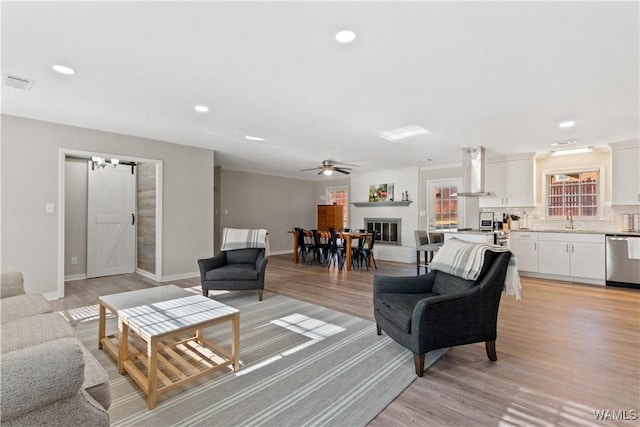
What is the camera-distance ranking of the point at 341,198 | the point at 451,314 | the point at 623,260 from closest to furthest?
the point at 451,314, the point at 623,260, the point at 341,198

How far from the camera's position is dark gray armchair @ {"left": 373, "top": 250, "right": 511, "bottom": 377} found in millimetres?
2168

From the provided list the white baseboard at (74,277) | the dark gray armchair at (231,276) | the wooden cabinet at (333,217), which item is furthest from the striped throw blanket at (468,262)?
the wooden cabinet at (333,217)

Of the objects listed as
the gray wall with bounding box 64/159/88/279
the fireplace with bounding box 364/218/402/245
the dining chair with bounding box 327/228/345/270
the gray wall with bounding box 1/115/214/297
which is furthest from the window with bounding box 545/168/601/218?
the gray wall with bounding box 64/159/88/279

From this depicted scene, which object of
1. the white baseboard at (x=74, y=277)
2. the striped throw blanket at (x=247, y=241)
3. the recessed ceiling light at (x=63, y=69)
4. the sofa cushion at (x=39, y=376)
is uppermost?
the recessed ceiling light at (x=63, y=69)

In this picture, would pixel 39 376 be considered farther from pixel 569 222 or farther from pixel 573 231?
pixel 569 222

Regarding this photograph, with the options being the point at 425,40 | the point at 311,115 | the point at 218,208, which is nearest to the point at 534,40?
the point at 425,40

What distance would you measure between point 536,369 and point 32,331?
353 centimetres

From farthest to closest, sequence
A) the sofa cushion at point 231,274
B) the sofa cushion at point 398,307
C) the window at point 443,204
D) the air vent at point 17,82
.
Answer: the window at point 443,204 → the sofa cushion at point 231,274 → the air vent at point 17,82 → the sofa cushion at point 398,307

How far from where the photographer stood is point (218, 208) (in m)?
8.12

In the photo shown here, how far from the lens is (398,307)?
245cm

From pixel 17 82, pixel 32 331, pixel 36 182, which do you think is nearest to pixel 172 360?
pixel 32 331

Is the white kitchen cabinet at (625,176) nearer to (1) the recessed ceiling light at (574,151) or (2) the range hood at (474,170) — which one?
(1) the recessed ceiling light at (574,151)

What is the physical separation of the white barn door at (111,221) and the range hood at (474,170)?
669 centimetres

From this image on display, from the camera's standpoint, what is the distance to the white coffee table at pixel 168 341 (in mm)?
1918
